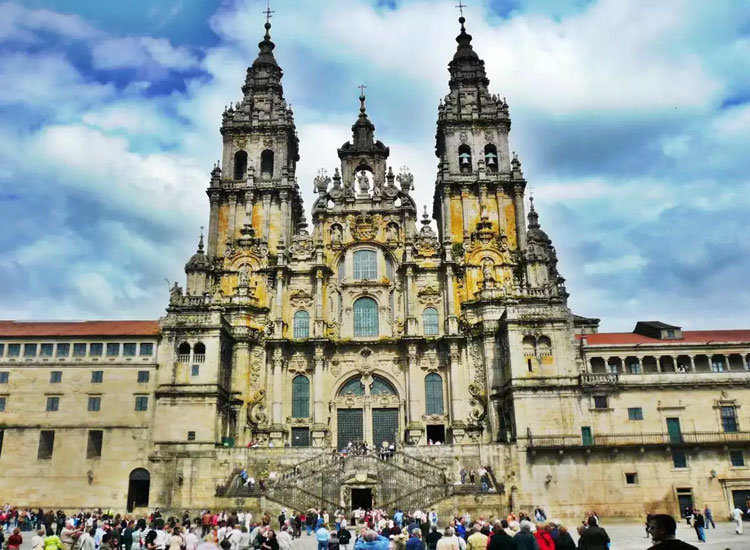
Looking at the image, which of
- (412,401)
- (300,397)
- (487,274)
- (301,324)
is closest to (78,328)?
(301,324)

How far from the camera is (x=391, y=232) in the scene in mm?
54375

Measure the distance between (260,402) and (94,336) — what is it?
40.5 feet

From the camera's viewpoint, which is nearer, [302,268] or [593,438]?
[593,438]

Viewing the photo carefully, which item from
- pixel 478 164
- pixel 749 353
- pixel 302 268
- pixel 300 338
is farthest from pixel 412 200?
pixel 749 353

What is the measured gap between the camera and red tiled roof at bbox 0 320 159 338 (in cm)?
4691

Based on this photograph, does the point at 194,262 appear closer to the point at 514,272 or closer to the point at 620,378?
the point at 514,272

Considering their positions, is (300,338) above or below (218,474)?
above

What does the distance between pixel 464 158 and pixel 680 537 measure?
35.2 metres

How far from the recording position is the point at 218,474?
42.4 m

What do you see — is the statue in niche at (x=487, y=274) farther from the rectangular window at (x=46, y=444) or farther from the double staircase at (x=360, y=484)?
the rectangular window at (x=46, y=444)

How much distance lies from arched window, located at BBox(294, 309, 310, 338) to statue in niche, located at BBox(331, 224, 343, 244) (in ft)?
20.3

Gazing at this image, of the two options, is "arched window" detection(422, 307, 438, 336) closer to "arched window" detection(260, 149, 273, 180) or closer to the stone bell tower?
the stone bell tower

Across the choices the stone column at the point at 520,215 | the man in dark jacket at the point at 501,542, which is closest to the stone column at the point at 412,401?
the stone column at the point at 520,215

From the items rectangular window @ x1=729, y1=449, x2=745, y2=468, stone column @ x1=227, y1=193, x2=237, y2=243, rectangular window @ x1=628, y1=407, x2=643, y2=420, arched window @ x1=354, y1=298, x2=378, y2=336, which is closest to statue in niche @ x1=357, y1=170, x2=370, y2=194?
arched window @ x1=354, y1=298, x2=378, y2=336
